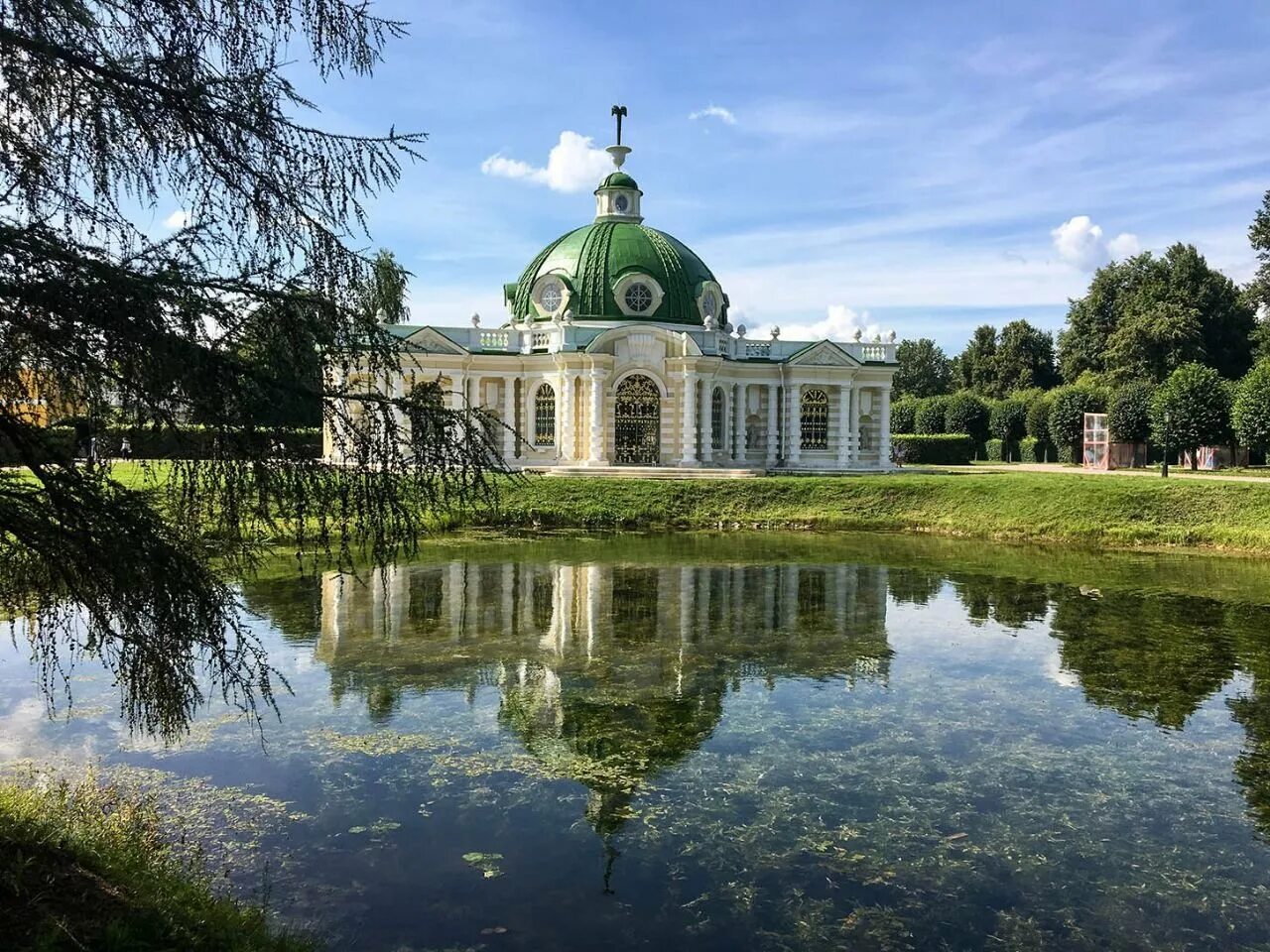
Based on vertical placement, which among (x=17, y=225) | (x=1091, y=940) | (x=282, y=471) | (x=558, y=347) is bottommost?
(x=1091, y=940)

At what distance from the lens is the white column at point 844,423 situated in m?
37.2

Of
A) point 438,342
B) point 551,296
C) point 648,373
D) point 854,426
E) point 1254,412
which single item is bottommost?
point 854,426

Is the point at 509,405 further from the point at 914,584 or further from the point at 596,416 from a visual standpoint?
the point at 914,584

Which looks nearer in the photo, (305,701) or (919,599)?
(305,701)

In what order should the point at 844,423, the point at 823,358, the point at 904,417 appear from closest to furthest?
the point at 823,358 → the point at 844,423 → the point at 904,417

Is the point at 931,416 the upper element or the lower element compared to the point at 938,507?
upper

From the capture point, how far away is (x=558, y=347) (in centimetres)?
3556

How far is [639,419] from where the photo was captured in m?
35.7

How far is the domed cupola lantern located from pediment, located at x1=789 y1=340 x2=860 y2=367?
11.4 feet

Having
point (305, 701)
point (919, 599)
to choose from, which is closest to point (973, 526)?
point (919, 599)

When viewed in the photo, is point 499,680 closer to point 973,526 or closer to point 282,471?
point 282,471

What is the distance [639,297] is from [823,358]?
712 cm

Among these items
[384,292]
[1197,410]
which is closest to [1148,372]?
[1197,410]

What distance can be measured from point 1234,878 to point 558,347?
30.8m
